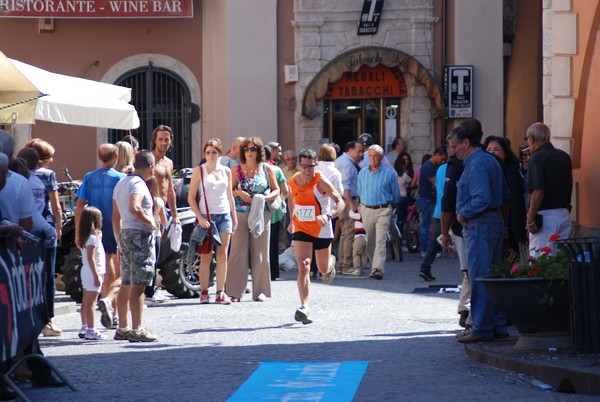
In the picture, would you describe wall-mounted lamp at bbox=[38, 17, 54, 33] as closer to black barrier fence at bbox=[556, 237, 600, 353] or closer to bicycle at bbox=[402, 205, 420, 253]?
bicycle at bbox=[402, 205, 420, 253]

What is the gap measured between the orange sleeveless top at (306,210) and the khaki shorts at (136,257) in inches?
85.2

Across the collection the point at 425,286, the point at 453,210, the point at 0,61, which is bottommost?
the point at 425,286

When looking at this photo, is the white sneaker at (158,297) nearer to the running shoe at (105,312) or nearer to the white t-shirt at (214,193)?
the white t-shirt at (214,193)

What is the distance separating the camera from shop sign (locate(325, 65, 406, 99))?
28703 mm

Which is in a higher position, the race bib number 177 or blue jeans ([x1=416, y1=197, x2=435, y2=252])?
the race bib number 177

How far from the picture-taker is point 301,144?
28.5 metres

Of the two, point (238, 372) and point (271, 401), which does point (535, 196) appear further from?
point (271, 401)

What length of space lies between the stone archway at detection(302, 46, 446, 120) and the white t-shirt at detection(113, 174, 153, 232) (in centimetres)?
1557

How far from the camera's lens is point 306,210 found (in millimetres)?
14680

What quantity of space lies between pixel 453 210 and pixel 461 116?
16198 millimetres

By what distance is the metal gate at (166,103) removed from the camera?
2945 centimetres

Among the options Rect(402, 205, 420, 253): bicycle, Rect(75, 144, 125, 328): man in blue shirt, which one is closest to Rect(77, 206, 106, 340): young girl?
Rect(75, 144, 125, 328): man in blue shirt

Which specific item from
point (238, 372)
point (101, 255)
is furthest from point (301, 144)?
point (238, 372)

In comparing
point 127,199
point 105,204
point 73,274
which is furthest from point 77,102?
point 127,199
